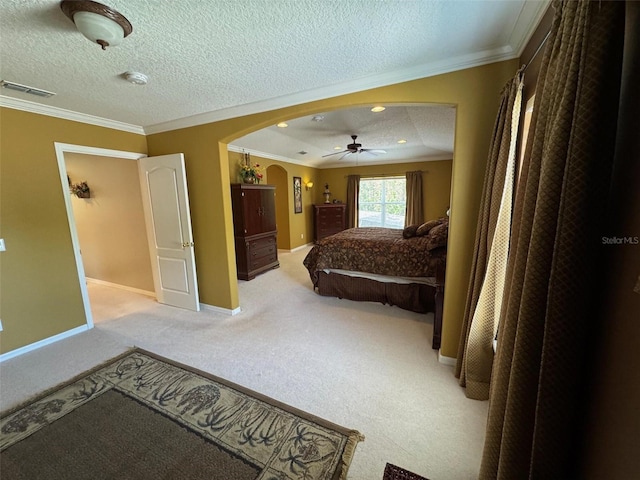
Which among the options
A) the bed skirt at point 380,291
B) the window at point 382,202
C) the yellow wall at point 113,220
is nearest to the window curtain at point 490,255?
the bed skirt at point 380,291

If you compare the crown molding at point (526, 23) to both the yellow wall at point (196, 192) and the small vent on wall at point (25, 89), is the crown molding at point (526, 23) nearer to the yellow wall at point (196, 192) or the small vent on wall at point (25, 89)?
the yellow wall at point (196, 192)

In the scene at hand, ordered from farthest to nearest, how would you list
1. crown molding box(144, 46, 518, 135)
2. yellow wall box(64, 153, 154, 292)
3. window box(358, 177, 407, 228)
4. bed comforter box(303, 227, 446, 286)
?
1. window box(358, 177, 407, 228)
2. yellow wall box(64, 153, 154, 292)
3. bed comforter box(303, 227, 446, 286)
4. crown molding box(144, 46, 518, 135)

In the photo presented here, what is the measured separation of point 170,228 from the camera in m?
3.23

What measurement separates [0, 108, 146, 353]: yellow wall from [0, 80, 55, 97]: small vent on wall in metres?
0.42

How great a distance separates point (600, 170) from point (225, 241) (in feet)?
10.1

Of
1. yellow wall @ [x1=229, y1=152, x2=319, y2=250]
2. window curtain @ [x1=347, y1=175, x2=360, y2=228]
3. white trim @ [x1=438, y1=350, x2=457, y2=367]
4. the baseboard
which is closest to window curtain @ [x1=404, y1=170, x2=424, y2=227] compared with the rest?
window curtain @ [x1=347, y1=175, x2=360, y2=228]

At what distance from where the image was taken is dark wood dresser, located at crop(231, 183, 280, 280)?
14.7 ft

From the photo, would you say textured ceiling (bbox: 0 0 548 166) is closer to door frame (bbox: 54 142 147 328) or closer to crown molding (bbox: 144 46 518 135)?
crown molding (bbox: 144 46 518 135)

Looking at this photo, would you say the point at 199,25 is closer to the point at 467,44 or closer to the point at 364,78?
the point at 364,78

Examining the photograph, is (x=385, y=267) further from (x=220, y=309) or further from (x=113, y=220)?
(x=113, y=220)

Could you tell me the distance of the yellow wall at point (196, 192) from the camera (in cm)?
187

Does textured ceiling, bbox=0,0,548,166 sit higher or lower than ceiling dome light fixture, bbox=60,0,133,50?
higher

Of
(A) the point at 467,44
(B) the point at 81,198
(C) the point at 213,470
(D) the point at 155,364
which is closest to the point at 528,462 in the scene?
(C) the point at 213,470

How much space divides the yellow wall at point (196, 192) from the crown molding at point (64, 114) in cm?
5
